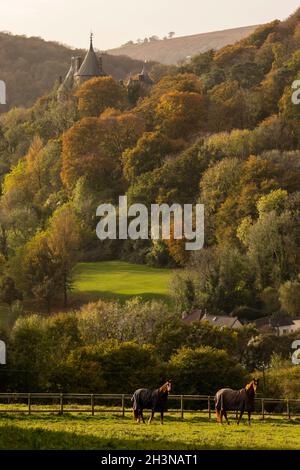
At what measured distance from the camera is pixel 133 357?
51938mm

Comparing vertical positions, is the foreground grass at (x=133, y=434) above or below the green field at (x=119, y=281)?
above

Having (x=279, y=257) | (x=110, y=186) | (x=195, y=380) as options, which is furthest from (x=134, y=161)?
(x=195, y=380)

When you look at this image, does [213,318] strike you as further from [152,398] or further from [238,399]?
[152,398]

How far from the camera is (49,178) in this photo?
375 feet

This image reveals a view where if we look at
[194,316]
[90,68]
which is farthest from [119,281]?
[90,68]

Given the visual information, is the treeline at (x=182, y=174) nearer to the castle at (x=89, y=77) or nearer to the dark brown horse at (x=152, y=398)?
the castle at (x=89, y=77)

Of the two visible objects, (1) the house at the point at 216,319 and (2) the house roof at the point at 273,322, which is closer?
(2) the house roof at the point at 273,322

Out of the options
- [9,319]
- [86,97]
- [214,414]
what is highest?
[86,97]

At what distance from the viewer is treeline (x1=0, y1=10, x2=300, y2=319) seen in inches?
3216

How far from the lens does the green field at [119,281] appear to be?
82.9 metres

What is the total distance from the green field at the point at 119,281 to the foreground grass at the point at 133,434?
48018 mm

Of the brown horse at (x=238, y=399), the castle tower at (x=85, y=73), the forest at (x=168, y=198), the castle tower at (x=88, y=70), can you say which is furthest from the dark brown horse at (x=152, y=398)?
the castle tower at (x=88, y=70)

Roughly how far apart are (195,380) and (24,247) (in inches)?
1512

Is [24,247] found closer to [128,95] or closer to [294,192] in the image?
[294,192]
